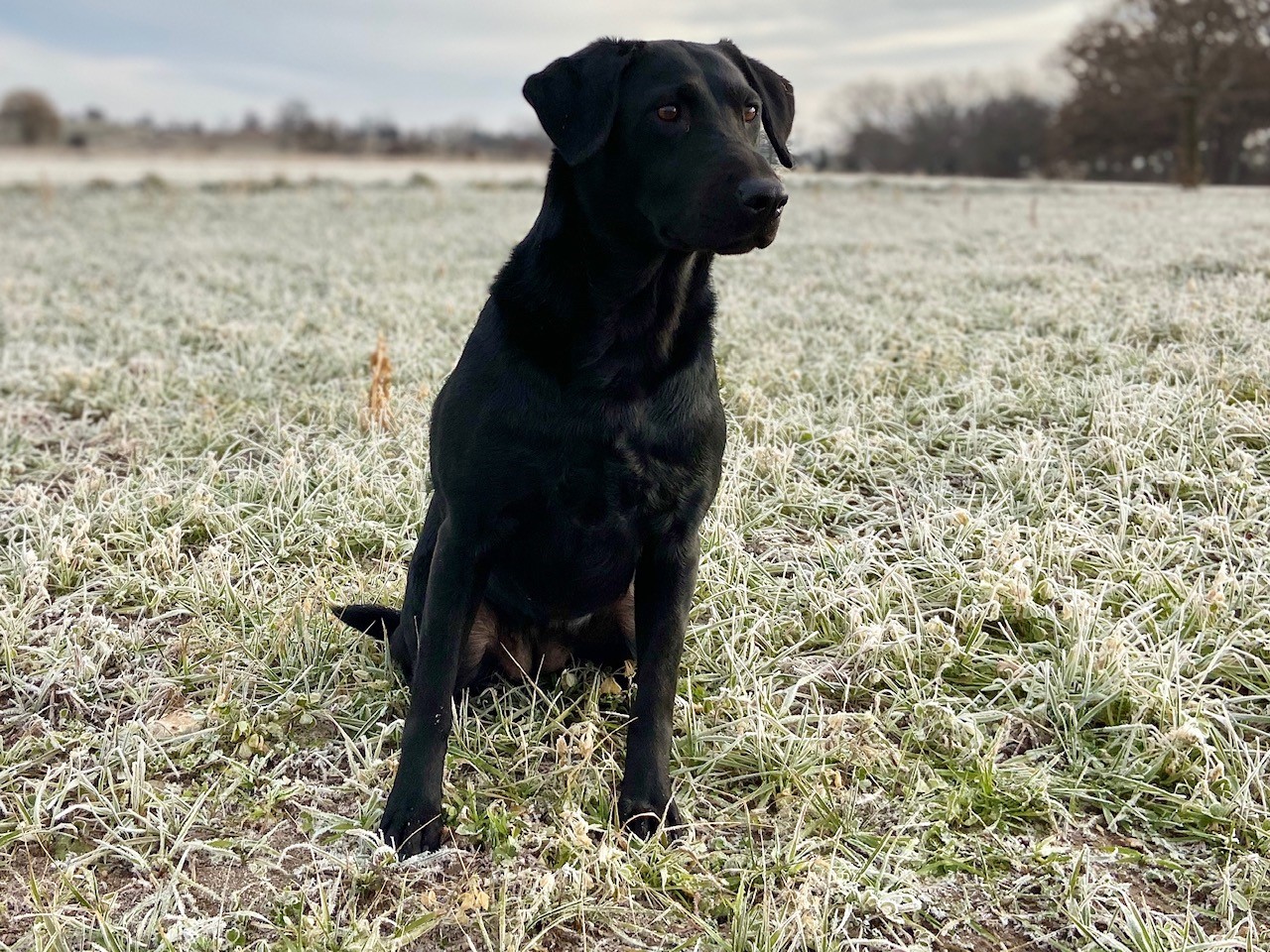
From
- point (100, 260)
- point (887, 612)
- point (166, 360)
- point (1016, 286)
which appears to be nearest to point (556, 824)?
point (887, 612)

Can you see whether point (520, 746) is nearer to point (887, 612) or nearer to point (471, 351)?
point (471, 351)

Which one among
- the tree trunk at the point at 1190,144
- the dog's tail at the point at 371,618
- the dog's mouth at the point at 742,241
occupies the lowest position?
the dog's tail at the point at 371,618

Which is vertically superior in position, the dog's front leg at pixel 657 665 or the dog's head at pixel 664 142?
the dog's head at pixel 664 142

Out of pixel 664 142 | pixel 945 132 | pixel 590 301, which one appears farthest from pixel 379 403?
pixel 945 132

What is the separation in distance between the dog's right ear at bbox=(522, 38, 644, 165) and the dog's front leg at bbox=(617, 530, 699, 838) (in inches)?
34.8

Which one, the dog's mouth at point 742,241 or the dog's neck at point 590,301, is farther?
the dog's neck at point 590,301

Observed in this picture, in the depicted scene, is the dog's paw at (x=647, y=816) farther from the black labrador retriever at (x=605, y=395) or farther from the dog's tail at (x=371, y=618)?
the dog's tail at (x=371, y=618)

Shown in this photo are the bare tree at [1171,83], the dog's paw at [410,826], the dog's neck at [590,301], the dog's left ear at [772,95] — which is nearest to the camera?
the dog's paw at [410,826]

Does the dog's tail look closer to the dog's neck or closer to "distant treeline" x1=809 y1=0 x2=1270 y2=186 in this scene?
the dog's neck

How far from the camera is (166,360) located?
5.41 m

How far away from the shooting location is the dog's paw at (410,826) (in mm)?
1931

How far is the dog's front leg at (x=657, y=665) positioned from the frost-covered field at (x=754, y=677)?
119 mm

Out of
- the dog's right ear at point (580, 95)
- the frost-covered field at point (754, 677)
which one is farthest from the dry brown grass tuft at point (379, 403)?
the dog's right ear at point (580, 95)

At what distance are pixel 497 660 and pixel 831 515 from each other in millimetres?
1480
